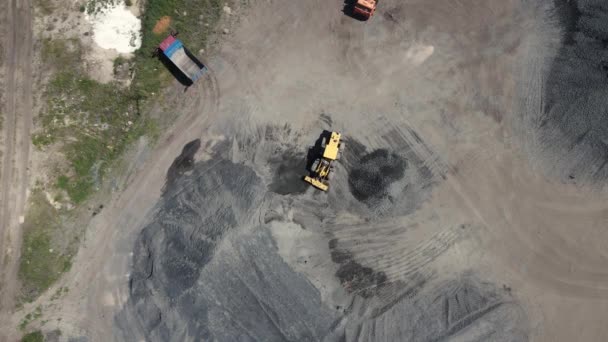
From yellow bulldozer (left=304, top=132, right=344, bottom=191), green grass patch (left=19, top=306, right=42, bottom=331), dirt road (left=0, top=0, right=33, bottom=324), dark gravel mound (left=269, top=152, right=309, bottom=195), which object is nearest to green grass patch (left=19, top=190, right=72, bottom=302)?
dirt road (left=0, top=0, right=33, bottom=324)

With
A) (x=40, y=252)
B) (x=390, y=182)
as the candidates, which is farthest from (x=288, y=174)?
(x=40, y=252)

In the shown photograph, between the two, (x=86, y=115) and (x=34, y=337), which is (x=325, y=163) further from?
(x=34, y=337)

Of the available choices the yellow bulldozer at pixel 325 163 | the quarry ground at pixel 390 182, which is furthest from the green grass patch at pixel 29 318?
the yellow bulldozer at pixel 325 163

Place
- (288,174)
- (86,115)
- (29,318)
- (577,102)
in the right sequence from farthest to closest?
(86,115), (288,174), (29,318), (577,102)

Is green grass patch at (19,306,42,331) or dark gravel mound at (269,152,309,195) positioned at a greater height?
dark gravel mound at (269,152,309,195)

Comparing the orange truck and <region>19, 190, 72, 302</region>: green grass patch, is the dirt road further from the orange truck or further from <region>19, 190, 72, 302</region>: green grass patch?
the orange truck
